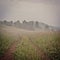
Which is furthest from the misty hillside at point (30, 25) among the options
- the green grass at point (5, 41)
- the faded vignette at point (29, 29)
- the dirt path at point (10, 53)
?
the dirt path at point (10, 53)

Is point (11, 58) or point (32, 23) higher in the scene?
point (32, 23)

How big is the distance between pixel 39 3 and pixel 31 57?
70 cm

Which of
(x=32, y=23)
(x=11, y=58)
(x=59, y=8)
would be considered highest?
(x=59, y=8)

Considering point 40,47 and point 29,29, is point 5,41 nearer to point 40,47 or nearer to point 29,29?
point 29,29

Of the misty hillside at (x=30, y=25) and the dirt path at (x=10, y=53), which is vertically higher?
the misty hillside at (x=30, y=25)

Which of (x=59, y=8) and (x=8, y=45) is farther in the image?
(x=59, y=8)

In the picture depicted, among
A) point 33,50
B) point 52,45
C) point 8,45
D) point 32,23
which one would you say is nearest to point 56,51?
point 52,45

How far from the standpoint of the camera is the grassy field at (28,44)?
83.8 inches

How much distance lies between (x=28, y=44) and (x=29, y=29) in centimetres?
19

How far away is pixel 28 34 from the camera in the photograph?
7.11ft

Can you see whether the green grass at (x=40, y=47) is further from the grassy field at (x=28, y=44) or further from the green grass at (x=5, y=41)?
the green grass at (x=5, y=41)

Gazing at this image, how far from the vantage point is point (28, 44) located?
2.16 m

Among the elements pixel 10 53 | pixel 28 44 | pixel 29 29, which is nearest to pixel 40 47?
pixel 28 44

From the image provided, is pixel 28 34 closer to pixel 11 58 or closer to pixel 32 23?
pixel 32 23
